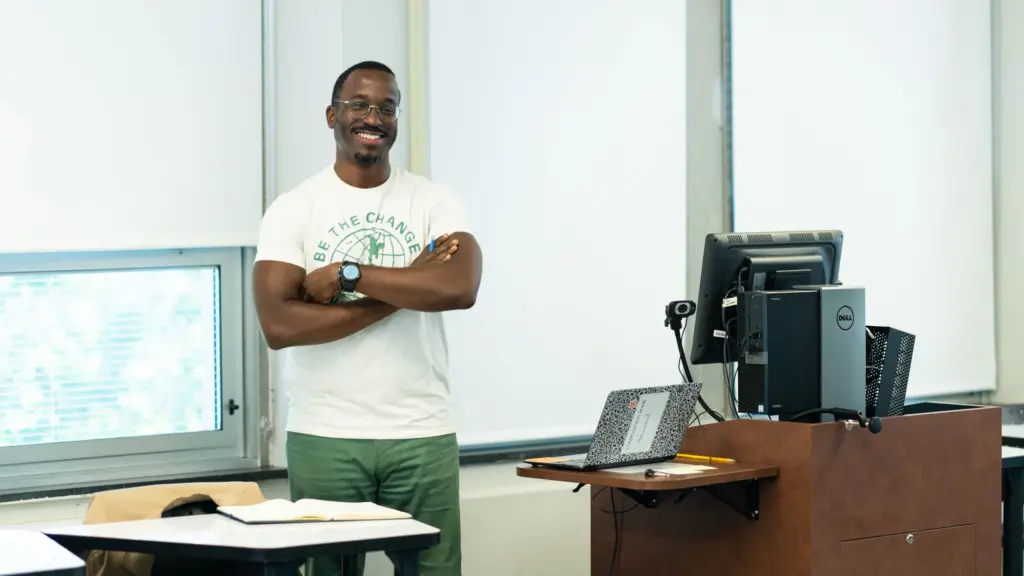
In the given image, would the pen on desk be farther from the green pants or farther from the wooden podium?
the green pants

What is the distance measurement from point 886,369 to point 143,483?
2158 millimetres

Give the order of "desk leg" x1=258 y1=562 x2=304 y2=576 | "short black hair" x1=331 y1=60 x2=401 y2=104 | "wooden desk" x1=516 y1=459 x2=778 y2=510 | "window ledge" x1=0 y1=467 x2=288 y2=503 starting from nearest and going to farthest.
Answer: "desk leg" x1=258 y1=562 x2=304 y2=576 → "wooden desk" x1=516 y1=459 x2=778 y2=510 → "short black hair" x1=331 y1=60 x2=401 y2=104 → "window ledge" x1=0 y1=467 x2=288 y2=503

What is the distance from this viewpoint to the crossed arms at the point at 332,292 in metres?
3.02

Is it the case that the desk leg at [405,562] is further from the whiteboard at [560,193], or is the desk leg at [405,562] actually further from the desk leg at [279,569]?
the whiteboard at [560,193]

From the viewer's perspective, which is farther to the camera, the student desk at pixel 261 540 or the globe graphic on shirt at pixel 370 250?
the globe graphic on shirt at pixel 370 250

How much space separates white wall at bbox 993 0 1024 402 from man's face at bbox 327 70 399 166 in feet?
11.3

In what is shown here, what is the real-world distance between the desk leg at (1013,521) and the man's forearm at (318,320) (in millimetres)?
2026

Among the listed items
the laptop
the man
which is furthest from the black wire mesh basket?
the man

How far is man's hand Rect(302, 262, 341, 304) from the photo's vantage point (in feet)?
9.91

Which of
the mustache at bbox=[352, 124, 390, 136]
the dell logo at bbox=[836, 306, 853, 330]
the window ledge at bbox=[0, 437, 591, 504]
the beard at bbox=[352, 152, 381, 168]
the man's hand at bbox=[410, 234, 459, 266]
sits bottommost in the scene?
the window ledge at bbox=[0, 437, 591, 504]

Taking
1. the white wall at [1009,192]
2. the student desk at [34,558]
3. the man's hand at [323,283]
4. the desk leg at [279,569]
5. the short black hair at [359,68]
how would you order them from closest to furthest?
the student desk at [34,558]
the desk leg at [279,569]
the man's hand at [323,283]
the short black hair at [359,68]
the white wall at [1009,192]

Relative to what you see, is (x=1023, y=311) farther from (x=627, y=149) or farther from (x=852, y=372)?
(x=852, y=372)

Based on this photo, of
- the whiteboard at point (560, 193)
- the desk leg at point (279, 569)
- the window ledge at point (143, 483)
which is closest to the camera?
the desk leg at point (279, 569)

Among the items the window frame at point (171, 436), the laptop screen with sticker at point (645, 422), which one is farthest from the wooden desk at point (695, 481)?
the window frame at point (171, 436)
